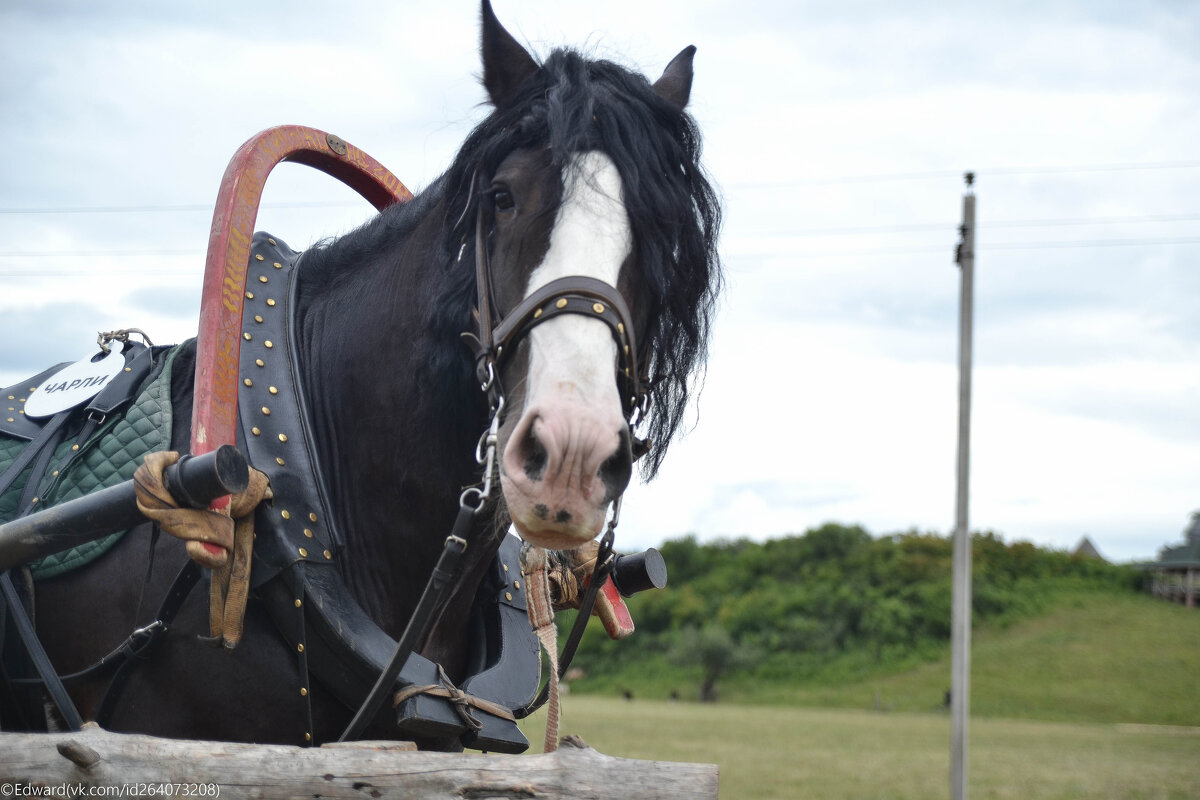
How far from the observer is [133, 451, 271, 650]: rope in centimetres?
213

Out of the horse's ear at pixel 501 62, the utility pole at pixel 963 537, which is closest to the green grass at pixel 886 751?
the utility pole at pixel 963 537

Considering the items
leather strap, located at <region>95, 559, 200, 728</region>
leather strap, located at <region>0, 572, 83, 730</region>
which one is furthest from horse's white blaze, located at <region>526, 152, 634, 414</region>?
leather strap, located at <region>0, 572, 83, 730</region>

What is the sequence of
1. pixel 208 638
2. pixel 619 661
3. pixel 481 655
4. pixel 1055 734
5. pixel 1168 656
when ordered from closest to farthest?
1. pixel 208 638
2. pixel 481 655
3. pixel 1055 734
4. pixel 1168 656
5. pixel 619 661

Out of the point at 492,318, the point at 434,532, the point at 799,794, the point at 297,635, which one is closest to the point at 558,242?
the point at 492,318

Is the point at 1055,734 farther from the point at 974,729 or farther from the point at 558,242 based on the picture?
the point at 558,242

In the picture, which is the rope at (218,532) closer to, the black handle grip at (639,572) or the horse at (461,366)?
the horse at (461,366)

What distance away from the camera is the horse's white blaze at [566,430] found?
72.6 inches

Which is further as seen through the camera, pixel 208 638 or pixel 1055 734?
Answer: pixel 1055 734

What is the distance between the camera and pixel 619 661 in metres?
42.0

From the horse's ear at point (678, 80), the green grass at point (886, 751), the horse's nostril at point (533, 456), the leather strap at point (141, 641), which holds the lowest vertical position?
the green grass at point (886, 751)

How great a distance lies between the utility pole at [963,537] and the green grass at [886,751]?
1.92 metres

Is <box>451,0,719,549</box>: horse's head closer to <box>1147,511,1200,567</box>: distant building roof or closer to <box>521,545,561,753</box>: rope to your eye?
<box>521,545,561,753</box>: rope

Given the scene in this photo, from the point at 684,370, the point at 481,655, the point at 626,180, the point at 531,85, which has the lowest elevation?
the point at 481,655

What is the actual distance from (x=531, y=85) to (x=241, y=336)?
94 cm
